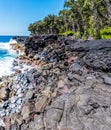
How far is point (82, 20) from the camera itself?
82125 millimetres

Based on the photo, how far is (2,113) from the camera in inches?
698

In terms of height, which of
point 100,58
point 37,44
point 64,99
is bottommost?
point 37,44

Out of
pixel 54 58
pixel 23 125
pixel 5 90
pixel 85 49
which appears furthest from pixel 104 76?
pixel 54 58

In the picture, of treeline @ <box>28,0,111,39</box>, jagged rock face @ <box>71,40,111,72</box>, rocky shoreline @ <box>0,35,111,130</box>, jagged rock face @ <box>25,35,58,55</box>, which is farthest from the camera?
treeline @ <box>28,0,111,39</box>

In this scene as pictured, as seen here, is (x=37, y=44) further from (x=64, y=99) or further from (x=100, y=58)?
(x=64, y=99)

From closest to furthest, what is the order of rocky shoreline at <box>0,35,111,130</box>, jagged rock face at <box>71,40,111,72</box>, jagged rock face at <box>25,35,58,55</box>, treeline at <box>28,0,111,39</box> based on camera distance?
rocky shoreline at <box>0,35,111,130</box> < jagged rock face at <box>71,40,111,72</box> < jagged rock face at <box>25,35,58,55</box> < treeline at <box>28,0,111,39</box>

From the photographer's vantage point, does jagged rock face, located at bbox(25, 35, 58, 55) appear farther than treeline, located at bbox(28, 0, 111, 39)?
No

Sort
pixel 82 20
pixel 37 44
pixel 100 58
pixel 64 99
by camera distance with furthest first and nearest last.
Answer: pixel 82 20 < pixel 37 44 < pixel 100 58 < pixel 64 99

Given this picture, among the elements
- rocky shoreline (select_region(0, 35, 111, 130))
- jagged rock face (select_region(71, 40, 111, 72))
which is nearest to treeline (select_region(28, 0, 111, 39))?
jagged rock face (select_region(71, 40, 111, 72))

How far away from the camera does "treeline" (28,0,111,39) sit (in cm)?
5228

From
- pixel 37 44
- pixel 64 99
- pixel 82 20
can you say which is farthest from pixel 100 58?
pixel 82 20

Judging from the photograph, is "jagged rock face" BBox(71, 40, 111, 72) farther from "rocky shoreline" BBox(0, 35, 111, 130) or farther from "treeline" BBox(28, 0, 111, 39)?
"treeline" BBox(28, 0, 111, 39)

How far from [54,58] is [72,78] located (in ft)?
56.7

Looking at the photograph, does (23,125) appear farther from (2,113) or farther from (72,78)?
(72,78)
